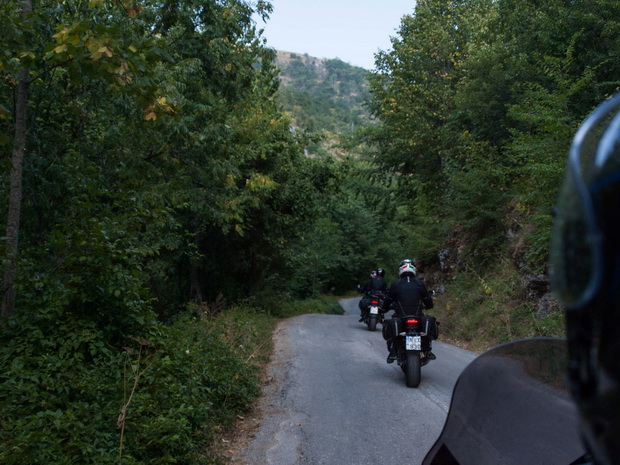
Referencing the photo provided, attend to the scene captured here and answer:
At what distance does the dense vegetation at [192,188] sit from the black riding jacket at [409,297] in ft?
8.16

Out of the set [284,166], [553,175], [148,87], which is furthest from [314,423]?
[284,166]

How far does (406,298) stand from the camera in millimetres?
8055

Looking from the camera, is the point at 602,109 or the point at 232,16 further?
the point at 232,16

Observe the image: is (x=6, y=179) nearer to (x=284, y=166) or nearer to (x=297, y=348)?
(x=297, y=348)

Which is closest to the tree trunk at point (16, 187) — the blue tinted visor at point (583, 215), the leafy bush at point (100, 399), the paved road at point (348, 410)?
the leafy bush at point (100, 399)

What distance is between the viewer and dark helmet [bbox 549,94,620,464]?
0.89 m

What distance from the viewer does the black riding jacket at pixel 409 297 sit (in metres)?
8.04

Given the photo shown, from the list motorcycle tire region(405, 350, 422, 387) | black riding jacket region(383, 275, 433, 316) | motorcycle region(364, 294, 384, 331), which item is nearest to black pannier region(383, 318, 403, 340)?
black riding jacket region(383, 275, 433, 316)

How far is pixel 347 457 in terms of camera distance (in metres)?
4.82

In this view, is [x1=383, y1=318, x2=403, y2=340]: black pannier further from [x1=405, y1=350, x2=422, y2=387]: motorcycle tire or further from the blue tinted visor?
the blue tinted visor

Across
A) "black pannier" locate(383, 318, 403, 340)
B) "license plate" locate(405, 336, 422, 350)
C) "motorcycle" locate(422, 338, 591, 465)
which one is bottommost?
"license plate" locate(405, 336, 422, 350)

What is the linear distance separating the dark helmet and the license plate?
6696mm

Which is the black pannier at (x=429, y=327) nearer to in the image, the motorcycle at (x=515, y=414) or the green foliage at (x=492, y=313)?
the green foliage at (x=492, y=313)

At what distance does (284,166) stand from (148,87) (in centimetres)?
1470
